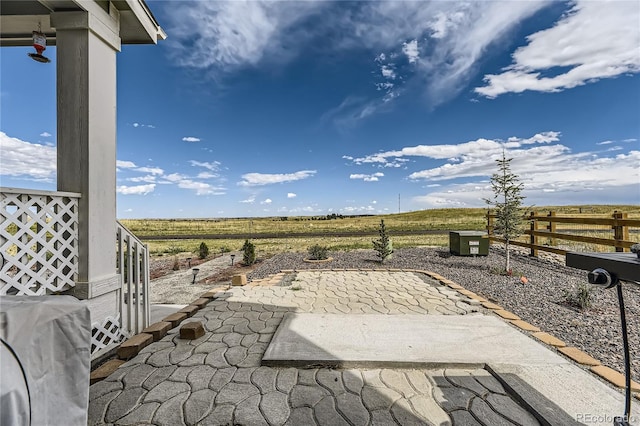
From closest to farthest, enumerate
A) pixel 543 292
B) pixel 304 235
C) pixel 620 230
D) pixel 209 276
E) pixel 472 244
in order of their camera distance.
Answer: pixel 543 292, pixel 620 230, pixel 209 276, pixel 472 244, pixel 304 235

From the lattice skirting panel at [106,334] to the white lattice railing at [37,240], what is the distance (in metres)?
0.49

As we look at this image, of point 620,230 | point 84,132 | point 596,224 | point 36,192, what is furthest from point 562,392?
point 596,224

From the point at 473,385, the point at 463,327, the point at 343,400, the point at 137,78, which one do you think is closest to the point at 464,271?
the point at 463,327

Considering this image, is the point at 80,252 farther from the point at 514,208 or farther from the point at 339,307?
the point at 514,208

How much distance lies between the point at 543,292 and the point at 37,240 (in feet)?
21.8

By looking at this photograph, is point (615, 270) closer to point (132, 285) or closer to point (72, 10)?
point (132, 285)

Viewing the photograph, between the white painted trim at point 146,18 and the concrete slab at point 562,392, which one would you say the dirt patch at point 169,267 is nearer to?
the white painted trim at point 146,18

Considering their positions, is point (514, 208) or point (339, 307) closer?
point (339, 307)

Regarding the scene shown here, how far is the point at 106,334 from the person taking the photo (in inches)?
101

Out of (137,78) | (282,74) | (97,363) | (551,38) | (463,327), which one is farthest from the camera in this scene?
(282,74)

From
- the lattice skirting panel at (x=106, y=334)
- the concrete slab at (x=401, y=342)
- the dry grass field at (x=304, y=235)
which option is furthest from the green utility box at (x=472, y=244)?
the lattice skirting panel at (x=106, y=334)

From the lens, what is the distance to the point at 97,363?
95.5 inches

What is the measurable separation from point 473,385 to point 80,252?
143 inches

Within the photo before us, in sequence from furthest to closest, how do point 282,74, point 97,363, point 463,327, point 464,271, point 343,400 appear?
point 282,74
point 464,271
point 463,327
point 97,363
point 343,400
